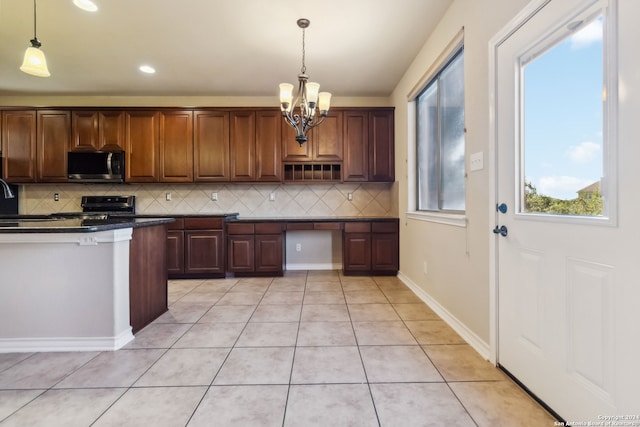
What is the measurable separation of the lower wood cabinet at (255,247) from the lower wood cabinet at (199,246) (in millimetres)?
145

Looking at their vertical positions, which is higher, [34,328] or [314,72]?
[314,72]

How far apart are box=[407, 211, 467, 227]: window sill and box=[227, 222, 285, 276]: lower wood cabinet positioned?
1.81m

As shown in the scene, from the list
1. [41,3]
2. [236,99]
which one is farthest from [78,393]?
[236,99]

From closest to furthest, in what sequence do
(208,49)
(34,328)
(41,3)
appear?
1. (34,328)
2. (41,3)
3. (208,49)

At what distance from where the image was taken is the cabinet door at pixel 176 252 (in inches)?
159

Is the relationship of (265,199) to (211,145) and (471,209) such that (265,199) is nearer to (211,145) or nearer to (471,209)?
(211,145)

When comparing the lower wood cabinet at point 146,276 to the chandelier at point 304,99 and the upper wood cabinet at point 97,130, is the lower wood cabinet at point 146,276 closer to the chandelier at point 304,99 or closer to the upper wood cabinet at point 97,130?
the chandelier at point 304,99

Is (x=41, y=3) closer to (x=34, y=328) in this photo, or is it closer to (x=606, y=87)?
(x=34, y=328)

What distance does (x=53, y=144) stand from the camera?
423 centimetres

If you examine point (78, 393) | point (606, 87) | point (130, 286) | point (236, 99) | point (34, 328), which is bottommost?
point (78, 393)

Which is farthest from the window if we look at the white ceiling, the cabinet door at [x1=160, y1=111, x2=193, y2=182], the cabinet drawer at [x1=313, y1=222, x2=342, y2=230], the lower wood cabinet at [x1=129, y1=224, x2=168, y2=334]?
the cabinet door at [x1=160, y1=111, x2=193, y2=182]

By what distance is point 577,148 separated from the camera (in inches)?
51.3

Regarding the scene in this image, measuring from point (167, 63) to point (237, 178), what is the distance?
163cm

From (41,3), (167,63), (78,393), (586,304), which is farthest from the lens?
(167,63)
